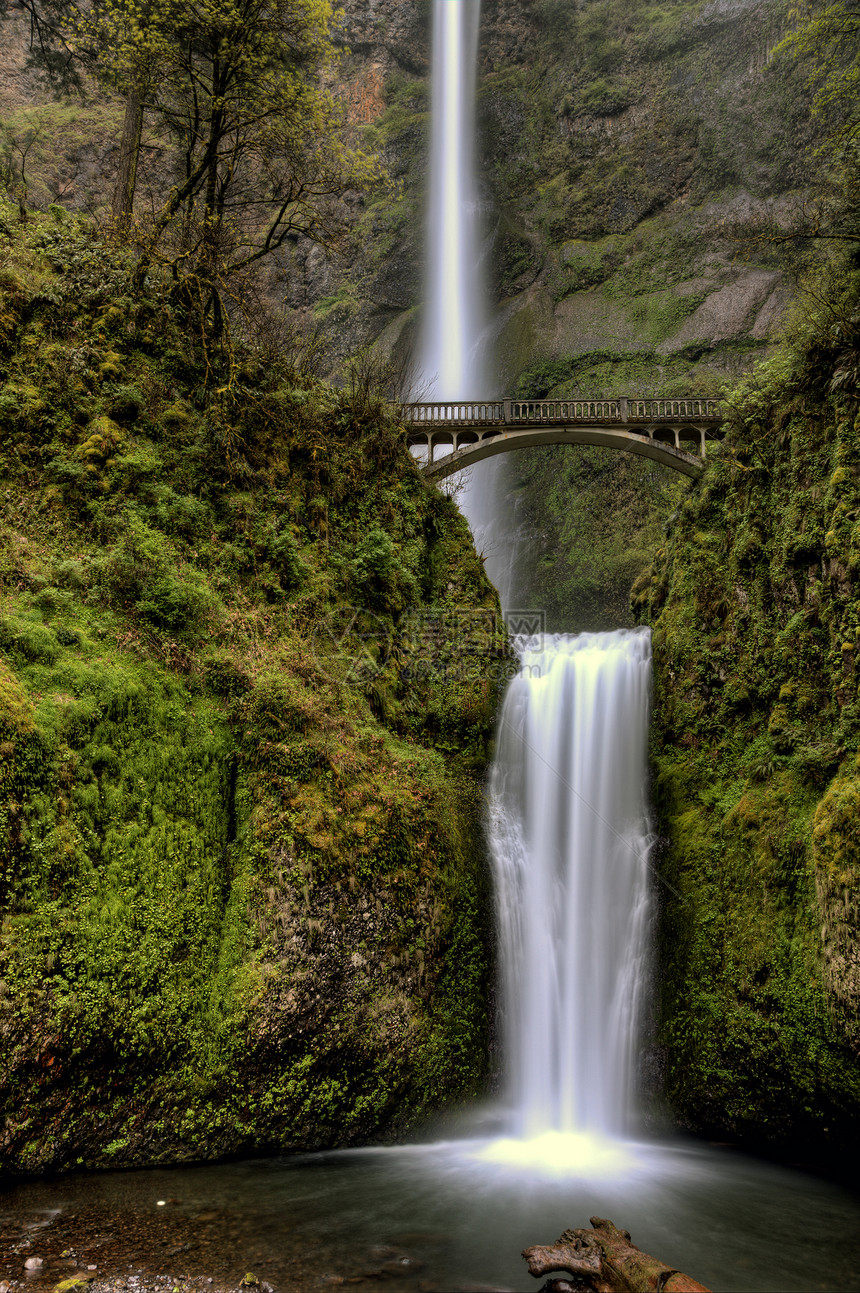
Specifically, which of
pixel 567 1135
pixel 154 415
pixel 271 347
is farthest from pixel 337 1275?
pixel 271 347

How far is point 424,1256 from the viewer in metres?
5.61

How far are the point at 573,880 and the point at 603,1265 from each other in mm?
5814

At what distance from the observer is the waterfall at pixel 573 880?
31.3 ft

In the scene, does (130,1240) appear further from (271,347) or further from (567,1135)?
(271,347)

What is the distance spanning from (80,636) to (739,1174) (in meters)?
9.08

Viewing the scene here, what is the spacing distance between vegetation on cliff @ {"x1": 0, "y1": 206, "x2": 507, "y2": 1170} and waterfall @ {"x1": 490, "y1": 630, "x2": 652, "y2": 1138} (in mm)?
744

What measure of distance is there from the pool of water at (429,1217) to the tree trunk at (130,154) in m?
14.1

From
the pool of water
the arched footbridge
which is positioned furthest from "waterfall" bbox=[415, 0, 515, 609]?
the pool of water

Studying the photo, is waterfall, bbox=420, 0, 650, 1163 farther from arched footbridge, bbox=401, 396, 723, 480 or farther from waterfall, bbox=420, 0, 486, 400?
waterfall, bbox=420, 0, 486, 400

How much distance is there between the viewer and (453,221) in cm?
3394

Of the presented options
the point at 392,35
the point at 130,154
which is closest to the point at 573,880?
the point at 130,154

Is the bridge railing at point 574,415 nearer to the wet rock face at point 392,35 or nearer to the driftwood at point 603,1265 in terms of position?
the driftwood at point 603,1265

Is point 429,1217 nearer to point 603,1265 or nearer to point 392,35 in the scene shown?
point 603,1265

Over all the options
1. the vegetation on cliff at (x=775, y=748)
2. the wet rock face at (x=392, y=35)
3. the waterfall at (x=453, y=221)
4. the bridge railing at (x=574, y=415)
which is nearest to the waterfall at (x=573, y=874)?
the vegetation on cliff at (x=775, y=748)
